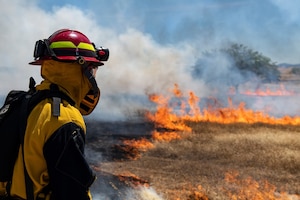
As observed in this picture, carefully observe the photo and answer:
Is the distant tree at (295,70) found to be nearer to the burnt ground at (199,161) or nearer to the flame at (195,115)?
the flame at (195,115)

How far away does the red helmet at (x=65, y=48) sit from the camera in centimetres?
243

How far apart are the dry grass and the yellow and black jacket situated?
24.3 ft

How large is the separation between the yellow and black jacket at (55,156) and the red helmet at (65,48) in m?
0.34

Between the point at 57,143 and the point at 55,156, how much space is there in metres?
0.07

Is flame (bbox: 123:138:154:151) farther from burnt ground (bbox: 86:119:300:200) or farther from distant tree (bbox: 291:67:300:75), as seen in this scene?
distant tree (bbox: 291:67:300:75)

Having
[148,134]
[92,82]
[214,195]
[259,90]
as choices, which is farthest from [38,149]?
[259,90]

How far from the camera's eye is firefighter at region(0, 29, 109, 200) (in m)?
Result: 2.07

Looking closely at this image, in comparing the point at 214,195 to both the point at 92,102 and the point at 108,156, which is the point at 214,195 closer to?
the point at 108,156

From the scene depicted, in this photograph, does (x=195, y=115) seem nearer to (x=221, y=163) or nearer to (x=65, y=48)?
(x=221, y=163)

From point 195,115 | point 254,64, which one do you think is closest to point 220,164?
point 195,115

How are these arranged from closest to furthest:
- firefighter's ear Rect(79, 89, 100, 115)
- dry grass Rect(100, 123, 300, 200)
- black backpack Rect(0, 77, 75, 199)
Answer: black backpack Rect(0, 77, 75, 199)
firefighter's ear Rect(79, 89, 100, 115)
dry grass Rect(100, 123, 300, 200)

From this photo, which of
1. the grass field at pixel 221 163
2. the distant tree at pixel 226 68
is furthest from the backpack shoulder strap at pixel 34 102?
the distant tree at pixel 226 68

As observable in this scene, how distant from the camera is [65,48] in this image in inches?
96.4

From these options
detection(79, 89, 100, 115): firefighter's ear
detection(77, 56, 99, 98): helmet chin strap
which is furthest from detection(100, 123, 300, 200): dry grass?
detection(77, 56, 99, 98): helmet chin strap
